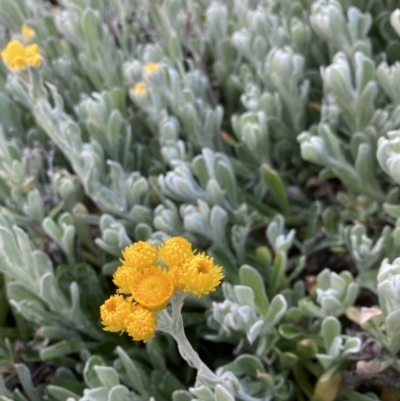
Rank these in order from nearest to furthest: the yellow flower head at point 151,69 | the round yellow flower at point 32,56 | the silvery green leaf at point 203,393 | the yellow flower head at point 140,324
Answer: the yellow flower head at point 140,324
the silvery green leaf at point 203,393
the round yellow flower at point 32,56
the yellow flower head at point 151,69

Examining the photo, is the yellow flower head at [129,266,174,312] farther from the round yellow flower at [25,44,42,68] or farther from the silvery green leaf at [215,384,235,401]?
the round yellow flower at [25,44,42,68]

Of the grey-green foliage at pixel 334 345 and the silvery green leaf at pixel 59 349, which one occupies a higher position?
the silvery green leaf at pixel 59 349

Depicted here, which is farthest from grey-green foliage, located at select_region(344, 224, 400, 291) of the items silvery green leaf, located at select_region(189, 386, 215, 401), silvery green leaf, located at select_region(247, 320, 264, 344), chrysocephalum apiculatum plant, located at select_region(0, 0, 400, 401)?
silvery green leaf, located at select_region(189, 386, 215, 401)

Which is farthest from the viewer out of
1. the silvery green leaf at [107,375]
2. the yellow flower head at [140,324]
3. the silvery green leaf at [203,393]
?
the silvery green leaf at [107,375]

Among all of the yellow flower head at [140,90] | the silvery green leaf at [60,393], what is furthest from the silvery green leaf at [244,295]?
the yellow flower head at [140,90]

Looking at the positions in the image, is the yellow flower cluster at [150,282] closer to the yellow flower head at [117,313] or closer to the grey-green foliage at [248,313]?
the yellow flower head at [117,313]

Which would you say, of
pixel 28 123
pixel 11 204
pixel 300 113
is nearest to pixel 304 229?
pixel 300 113

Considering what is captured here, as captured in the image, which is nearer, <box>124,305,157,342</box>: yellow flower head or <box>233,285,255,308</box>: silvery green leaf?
<box>124,305,157,342</box>: yellow flower head

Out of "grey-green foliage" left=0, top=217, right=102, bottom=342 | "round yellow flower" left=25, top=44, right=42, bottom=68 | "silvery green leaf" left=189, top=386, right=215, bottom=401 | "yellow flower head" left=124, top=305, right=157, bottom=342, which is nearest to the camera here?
"yellow flower head" left=124, top=305, right=157, bottom=342

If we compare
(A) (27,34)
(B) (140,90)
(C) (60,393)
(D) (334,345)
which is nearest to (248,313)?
(D) (334,345)
